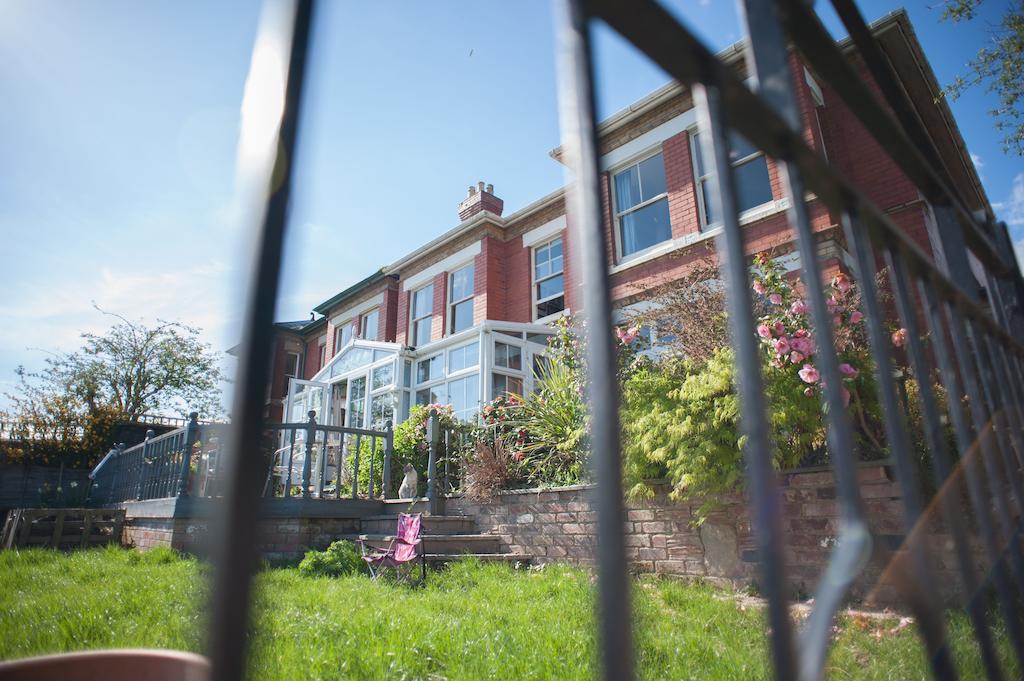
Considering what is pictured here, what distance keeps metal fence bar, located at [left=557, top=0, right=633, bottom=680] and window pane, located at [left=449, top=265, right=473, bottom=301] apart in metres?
12.7

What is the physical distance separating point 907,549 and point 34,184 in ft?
19.4

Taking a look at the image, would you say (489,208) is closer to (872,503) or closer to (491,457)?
(491,457)

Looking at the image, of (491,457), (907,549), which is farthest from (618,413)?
(491,457)

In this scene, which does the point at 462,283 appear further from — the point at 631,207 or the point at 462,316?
the point at 631,207

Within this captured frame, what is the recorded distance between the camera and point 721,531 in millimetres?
4621

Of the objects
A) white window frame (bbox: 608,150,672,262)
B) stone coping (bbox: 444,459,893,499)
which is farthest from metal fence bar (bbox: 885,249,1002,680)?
white window frame (bbox: 608,150,672,262)

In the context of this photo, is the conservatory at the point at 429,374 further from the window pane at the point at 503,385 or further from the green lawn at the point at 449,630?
the green lawn at the point at 449,630

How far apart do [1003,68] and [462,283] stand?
393 inches

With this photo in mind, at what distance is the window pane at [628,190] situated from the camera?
34.8ft

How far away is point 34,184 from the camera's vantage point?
457 cm

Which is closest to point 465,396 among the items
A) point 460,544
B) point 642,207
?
point 642,207

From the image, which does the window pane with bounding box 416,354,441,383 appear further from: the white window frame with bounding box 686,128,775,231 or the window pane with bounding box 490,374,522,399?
the white window frame with bounding box 686,128,775,231

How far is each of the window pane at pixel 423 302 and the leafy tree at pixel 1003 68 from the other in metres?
10.6

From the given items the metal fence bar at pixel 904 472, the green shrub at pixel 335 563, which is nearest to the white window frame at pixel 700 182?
the green shrub at pixel 335 563
